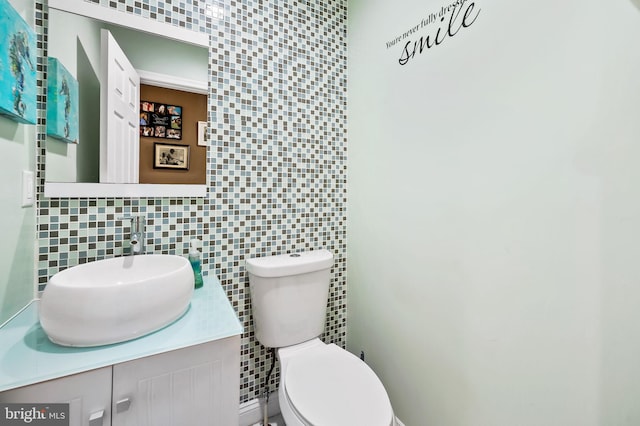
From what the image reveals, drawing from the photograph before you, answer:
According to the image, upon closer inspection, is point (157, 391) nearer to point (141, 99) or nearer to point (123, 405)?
point (123, 405)

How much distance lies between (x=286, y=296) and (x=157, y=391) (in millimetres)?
627

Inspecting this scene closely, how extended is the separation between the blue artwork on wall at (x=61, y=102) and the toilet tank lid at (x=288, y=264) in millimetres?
846

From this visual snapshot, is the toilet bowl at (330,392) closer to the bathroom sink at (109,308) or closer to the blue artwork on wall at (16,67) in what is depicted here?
the bathroom sink at (109,308)

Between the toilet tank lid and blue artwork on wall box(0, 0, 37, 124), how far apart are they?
0.92 meters

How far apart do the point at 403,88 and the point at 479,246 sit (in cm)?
78

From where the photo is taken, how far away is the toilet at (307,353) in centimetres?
92

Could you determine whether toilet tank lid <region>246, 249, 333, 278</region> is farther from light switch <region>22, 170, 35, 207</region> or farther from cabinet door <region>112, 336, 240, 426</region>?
light switch <region>22, 170, 35, 207</region>

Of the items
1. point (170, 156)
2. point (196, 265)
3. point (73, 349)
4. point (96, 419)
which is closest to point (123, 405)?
point (96, 419)

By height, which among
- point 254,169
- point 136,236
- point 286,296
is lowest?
point 286,296

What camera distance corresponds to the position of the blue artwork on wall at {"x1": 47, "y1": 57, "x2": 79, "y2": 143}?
99 centimetres

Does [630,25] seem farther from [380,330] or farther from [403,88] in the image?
[380,330]

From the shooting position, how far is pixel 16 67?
33.0 inches

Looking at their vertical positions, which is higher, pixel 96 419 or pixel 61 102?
pixel 61 102

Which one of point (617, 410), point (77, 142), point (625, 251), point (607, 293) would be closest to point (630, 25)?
point (625, 251)
